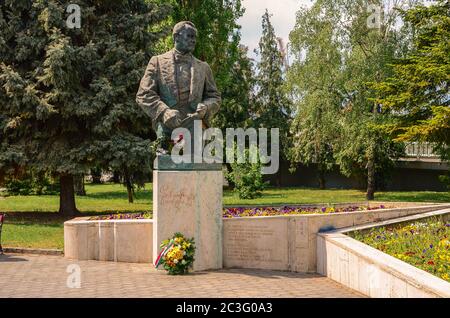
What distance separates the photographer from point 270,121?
145ft

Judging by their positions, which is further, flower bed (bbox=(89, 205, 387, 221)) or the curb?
the curb

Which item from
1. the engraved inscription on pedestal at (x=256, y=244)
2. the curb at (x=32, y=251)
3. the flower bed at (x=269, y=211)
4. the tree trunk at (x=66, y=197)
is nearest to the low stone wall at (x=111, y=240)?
the curb at (x=32, y=251)

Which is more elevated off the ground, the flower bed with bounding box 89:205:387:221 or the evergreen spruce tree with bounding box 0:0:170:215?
the evergreen spruce tree with bounding box 0:0:170:215

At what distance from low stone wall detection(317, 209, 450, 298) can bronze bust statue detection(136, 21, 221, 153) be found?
3.01m

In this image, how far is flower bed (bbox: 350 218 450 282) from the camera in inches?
307

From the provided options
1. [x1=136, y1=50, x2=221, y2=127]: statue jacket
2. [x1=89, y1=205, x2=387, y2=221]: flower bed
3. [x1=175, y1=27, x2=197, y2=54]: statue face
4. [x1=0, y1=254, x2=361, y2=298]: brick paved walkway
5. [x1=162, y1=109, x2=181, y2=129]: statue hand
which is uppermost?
[x1=175, y1=27, x2=197, y2=54]: statue face

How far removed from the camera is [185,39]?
10.1m

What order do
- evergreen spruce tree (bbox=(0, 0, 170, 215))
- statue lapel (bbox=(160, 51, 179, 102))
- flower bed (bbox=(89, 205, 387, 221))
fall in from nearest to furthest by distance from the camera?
statue lapel (bbox=(160, 51, 179, 102)) < flower bed (bbox=(89, 205, 387, 221)) < evergreen spruce tree (bbox=(0, 0, 170, 215))

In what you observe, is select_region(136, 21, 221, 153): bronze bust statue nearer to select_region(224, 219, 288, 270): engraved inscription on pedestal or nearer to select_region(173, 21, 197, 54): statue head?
select_region(173, 21, 197, 54): statue head

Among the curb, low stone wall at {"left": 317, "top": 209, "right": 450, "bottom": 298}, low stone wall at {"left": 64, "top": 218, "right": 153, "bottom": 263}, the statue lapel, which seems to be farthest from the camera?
the curb

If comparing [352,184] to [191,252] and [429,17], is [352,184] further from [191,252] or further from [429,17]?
[191,252]

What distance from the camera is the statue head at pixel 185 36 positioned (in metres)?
10.1

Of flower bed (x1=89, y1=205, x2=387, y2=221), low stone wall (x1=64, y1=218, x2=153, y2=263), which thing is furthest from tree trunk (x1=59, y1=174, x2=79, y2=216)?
low stone wall (x1=64, y1=218, x2=153, y2=263)

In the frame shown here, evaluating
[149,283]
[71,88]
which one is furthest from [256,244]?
[71,88]
